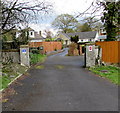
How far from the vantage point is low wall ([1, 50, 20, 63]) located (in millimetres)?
12070

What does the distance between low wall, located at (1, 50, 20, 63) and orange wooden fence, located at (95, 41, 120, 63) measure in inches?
273

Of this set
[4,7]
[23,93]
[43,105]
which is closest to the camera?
[43,105]

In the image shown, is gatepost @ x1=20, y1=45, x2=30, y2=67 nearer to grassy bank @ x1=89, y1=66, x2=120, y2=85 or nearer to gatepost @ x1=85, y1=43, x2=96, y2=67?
gatepost @ x1=85, y1=43, x2=96, y2=67

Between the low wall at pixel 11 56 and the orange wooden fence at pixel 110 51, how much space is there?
6.93 meters

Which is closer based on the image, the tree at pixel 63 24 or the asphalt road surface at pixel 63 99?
the asphalt road surface at pixel 63 99

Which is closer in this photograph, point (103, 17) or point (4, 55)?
point (4, 55)

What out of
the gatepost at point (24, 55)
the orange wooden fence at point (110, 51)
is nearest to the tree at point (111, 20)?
the orange wooden fence at point (110, 51)

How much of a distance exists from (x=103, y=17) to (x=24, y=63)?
27.4 feet

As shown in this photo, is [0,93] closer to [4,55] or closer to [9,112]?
[9,112]

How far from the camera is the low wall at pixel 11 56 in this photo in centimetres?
1207

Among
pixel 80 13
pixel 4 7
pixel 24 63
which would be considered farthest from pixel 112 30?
pixel 4 7

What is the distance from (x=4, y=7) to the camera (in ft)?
34.2

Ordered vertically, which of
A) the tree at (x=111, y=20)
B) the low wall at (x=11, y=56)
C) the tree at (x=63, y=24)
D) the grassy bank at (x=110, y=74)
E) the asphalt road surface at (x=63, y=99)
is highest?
the tree at (x=63, y=24)

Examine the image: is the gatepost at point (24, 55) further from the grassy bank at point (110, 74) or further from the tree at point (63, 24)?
the tree at point (63, 24)
